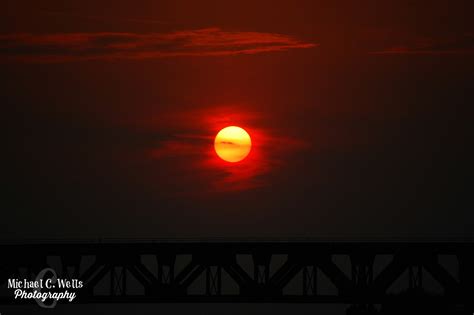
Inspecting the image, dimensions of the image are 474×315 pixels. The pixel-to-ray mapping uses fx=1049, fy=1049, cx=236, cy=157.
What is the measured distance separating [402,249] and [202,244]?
11.7 meters

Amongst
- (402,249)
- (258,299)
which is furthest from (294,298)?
(402,249)

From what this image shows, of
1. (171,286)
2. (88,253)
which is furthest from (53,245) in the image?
(171,286)

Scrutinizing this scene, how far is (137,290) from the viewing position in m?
159

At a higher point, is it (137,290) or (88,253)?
(137,290)

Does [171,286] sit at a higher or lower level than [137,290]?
lower

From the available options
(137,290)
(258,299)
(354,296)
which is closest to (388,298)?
(354,296)

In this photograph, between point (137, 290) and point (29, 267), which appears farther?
point (137, 290)

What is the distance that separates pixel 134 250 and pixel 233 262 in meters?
5.94

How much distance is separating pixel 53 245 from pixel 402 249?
20.5 meters

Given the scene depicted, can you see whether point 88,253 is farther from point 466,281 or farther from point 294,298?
point 466,281

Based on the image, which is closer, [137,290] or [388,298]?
[388,298]

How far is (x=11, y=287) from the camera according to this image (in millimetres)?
63062

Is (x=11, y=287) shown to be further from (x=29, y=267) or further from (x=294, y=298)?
(x=294, y=298)

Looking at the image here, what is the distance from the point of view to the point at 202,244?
6178 centimetres
